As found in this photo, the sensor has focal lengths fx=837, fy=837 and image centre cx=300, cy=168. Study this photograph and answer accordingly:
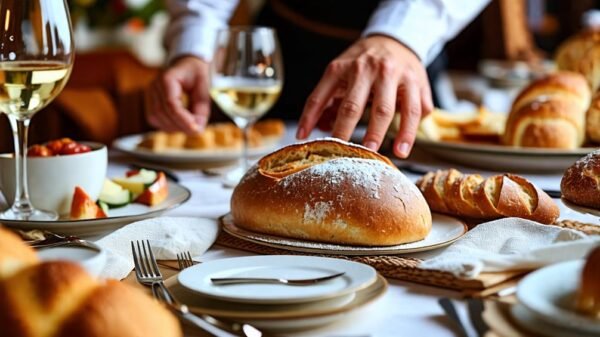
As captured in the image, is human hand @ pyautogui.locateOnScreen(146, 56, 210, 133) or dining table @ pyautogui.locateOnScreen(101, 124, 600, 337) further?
human hand @ pyautogui.locateOnScreen(146, 56, 210, 133)

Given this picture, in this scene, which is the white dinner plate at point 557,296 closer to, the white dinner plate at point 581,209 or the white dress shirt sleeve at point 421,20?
the white dinner plate at point 581,209

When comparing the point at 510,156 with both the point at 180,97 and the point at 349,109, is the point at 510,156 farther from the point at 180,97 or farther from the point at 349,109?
the point at 180,97

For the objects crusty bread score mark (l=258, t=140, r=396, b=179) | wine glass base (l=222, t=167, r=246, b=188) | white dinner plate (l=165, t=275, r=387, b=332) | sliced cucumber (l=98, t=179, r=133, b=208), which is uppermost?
crusty bread score mark (l=258, t=140, r=396, b=179)

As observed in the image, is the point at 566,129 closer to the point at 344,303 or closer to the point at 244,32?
the point at 244,32

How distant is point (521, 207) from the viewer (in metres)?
1.16

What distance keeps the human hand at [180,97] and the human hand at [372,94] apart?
540 mm

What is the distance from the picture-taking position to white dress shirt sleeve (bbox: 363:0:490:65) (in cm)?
172

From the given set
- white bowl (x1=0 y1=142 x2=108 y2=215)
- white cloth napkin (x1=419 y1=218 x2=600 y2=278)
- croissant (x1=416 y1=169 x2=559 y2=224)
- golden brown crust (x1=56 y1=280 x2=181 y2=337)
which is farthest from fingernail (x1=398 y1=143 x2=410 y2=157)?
golden brown crust (x1=56 y1=280 x2=181 y2=337)

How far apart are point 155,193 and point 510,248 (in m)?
0.61

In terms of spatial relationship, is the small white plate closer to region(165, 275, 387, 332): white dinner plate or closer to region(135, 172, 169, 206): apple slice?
region(165, 275, 387, 332): white dinner plate

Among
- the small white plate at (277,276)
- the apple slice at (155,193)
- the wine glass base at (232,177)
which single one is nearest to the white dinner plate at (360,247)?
the small white plate at (277,276)

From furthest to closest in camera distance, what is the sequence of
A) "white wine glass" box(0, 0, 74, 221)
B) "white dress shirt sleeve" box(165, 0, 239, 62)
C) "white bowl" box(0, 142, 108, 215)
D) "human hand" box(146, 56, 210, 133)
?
"white dress shirt sleeve" box(165, 0, 239, 62) < "human hand" box(146, 56, 210, 133) < "white bowl" box(0, 142, 108, 215) < "white wine glass" box(0, 0, 74, 221)

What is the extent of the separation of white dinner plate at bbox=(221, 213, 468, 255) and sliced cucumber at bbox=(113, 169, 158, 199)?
0.26 meters

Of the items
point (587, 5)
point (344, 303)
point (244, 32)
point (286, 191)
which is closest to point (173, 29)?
point (244, 32)
